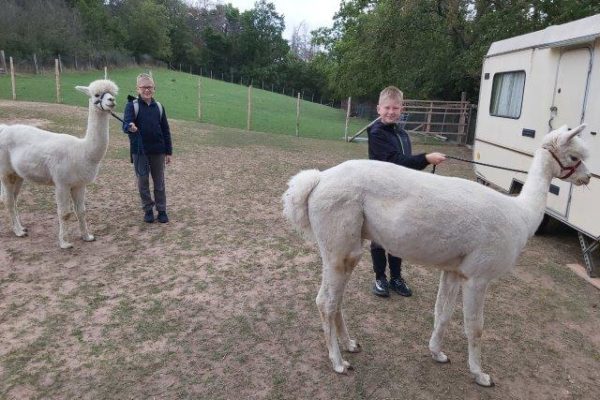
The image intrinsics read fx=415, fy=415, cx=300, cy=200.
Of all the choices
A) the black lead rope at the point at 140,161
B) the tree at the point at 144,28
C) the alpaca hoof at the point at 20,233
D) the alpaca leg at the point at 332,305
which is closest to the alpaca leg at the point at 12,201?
the alpaca hoof at the point at 20,233

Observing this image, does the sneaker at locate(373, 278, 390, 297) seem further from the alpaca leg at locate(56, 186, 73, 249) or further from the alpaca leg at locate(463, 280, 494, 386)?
the alpaca leg at locate(56, 186, 73, 249)

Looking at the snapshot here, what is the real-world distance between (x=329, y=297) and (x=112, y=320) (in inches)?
79.2

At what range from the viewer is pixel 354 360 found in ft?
11.2

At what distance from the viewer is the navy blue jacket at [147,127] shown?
5773 mm

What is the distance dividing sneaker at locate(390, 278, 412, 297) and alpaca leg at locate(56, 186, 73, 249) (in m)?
3.93

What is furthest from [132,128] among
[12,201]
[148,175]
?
[12,201]

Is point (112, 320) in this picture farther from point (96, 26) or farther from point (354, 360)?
point (96, 26)

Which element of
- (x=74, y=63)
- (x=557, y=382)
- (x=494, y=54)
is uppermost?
(x=74, y=63)

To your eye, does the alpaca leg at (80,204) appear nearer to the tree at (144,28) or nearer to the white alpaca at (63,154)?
the white alpaca at (63,154)

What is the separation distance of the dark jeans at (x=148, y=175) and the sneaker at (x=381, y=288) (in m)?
3.49

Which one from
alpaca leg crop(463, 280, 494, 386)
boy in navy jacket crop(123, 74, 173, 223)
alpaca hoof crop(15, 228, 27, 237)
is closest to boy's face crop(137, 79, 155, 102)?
boy in navy jacket crop(123, 74, 173, 223)

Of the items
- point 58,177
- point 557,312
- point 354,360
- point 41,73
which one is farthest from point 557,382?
point 41,73

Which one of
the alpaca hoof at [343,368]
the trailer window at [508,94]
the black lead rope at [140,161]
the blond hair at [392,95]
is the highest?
the trailer window at [508,94]

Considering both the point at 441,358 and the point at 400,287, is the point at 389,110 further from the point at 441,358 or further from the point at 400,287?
the point at 441,358
